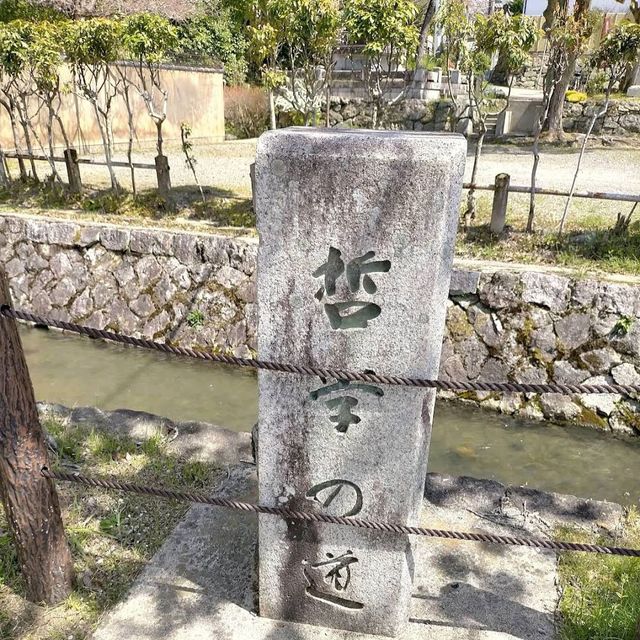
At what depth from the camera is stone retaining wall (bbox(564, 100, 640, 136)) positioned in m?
13.8

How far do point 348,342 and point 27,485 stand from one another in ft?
4.41

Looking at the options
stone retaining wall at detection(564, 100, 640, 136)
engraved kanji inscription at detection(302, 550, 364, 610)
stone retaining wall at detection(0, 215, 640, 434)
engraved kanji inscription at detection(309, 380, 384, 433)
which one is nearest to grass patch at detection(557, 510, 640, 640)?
engraved kanji inscription at detection(302, 550, 364, 610)

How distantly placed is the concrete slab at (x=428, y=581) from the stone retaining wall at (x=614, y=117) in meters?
13.5

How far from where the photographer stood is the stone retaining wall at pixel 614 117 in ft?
45.3

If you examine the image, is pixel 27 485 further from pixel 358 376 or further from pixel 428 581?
pixel 428 581

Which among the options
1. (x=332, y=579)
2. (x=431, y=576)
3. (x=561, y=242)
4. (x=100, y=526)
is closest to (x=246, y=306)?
(x=561, y=242)

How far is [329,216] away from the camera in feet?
5.78

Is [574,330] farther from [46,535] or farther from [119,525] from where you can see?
[46,535]

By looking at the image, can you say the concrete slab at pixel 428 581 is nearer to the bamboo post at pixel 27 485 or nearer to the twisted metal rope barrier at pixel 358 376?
the bamboo post at pixel 27 485

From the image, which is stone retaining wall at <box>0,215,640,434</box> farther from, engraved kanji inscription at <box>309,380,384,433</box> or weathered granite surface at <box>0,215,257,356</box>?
engraved kanji inscription at <box>309,380,384,433</box>

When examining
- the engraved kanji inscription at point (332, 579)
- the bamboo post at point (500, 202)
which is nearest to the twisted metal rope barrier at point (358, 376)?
the engraved kanji inscription at point (332, 579)

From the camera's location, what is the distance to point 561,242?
643cm

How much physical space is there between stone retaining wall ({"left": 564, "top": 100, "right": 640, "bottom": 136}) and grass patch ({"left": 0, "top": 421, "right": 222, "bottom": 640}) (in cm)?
1403

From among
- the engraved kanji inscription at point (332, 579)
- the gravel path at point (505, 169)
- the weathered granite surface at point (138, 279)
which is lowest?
the weathered granite surface at point (138, 279)
